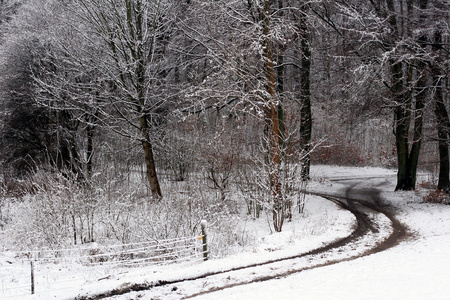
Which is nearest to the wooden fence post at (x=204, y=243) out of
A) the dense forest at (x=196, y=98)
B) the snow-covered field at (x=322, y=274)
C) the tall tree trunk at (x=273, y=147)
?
the snow-covered field at (x=322, y=274)

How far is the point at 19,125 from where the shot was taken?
18.8 metres

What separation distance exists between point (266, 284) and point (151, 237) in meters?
4.93

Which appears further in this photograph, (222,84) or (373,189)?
(373,189)

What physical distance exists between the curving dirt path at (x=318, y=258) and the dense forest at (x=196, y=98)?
2680mm

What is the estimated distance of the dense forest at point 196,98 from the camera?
38.4 ft

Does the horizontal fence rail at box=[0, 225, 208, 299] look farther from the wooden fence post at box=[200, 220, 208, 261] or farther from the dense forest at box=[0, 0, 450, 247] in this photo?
the dense forest at box=[0, 0, 450, 247]

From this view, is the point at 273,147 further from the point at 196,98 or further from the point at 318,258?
the point at 318,258

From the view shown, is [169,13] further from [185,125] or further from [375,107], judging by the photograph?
[375,107]

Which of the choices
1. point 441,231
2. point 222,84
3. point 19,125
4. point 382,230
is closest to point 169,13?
point 222,84

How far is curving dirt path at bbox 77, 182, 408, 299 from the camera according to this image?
691 cm

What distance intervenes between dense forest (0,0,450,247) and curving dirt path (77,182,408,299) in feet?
8.79

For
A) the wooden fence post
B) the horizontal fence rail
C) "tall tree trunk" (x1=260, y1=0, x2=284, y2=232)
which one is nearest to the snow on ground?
the wooden fence post

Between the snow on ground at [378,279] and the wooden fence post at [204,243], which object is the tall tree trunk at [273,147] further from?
the snow on ground at [378,279]

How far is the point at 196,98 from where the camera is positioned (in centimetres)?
1384
